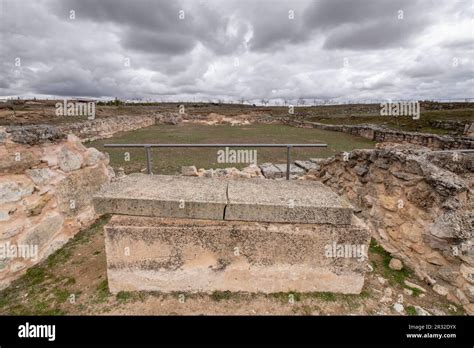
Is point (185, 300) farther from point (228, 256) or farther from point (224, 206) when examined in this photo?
point (224, 206)

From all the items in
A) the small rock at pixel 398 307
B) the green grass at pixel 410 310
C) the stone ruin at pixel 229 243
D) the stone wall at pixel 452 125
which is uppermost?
the stone wall at pixel 452 125

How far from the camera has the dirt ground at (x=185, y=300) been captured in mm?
2658

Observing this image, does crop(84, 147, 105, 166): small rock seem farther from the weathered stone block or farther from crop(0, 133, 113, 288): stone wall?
the weathered stone block

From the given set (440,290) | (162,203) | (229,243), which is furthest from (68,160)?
(440,290)

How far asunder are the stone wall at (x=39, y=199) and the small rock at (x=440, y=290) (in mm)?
5201

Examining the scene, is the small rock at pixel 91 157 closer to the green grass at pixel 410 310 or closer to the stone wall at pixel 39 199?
the stone wall at pixel 39 199

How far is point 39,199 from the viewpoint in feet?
11.8

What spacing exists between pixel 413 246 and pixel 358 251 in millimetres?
1458

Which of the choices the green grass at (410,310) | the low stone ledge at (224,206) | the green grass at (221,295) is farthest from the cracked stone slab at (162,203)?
the green grass at (410,310)

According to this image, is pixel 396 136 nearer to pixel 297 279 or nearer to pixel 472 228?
pixel 472 228

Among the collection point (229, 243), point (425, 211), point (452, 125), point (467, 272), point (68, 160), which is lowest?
point (467, 272)

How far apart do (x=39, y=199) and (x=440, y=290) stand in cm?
540
